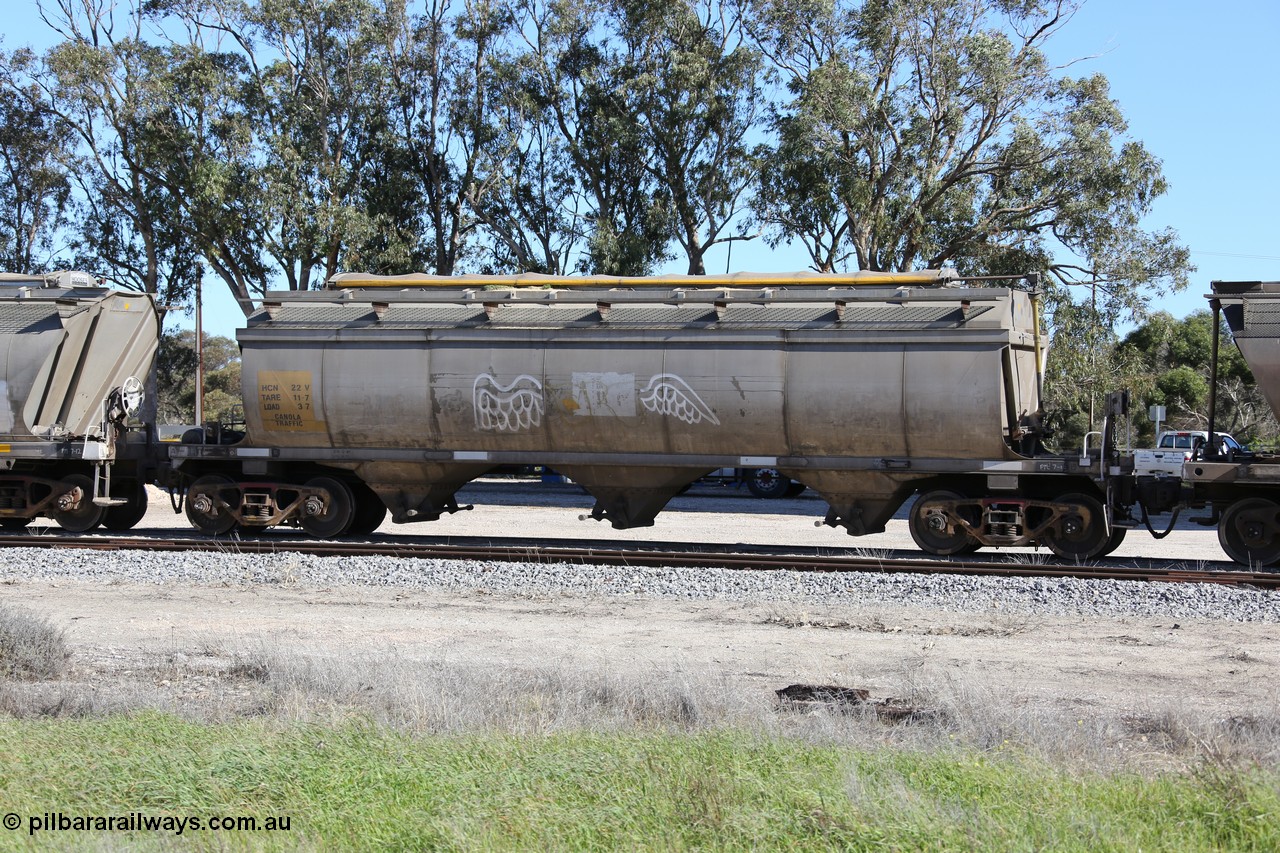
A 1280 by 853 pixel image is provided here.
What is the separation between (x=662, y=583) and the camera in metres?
14.0

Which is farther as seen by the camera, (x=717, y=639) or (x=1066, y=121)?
(x=1066, y=121)

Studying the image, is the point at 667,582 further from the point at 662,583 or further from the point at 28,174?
the point at 28,174

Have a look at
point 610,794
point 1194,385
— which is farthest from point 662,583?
point 1194,385

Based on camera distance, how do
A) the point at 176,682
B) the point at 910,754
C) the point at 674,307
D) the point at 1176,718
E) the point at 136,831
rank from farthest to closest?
the point at 674,307 → the point at 176,682 → the point at 1176,718 → the point at 910,754 → the point at 136,831

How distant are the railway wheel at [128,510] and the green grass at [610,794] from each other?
13.9m

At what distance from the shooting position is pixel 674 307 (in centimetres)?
1677

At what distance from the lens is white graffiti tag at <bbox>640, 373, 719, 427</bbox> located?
1636cm

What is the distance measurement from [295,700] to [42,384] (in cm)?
1283

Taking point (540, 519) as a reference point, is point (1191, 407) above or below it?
above

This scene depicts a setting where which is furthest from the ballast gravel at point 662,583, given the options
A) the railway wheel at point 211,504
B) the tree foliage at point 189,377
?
Result: the tree foliage at point 189,377

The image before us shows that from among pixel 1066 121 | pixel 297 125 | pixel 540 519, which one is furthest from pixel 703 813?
pixel 297 125

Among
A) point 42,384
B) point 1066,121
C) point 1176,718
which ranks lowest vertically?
point 1176,718

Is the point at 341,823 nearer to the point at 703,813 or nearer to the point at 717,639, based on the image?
the point at 703,813

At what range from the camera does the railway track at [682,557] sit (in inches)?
558
